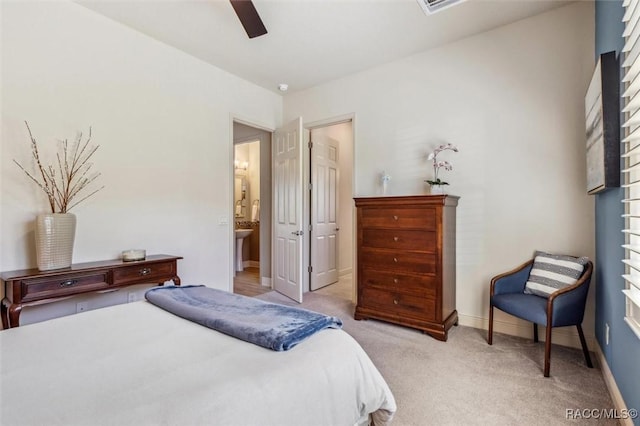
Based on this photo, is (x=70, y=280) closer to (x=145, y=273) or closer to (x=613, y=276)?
(x=145, y=273)

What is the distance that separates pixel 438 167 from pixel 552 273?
1.35 meters

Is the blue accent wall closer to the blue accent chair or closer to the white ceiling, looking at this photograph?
the blue accent chair

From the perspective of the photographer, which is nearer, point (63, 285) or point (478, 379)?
point (478, 379)

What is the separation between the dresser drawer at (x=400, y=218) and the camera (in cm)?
276

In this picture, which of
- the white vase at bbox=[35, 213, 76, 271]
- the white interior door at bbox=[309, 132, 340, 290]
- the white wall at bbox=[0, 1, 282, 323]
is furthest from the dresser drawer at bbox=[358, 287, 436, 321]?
the white vase at bbox=[35, 213, 76, 271]

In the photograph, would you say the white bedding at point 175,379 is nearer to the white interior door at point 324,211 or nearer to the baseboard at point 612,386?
the baseboard at point 612,386

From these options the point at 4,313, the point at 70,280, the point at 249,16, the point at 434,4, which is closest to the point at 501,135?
the point at 434,4

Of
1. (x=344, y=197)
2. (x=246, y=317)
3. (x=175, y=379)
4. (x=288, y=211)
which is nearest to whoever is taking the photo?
(x=175, y=379)

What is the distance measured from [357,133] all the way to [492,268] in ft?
6.88

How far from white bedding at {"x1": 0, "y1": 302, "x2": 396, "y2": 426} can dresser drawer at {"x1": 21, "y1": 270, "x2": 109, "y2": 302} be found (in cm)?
88

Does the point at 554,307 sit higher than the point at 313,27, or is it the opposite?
the point at 313,27

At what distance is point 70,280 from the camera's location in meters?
2.23

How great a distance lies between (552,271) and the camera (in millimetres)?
2457

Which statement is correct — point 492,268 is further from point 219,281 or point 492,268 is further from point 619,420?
point 219,281
